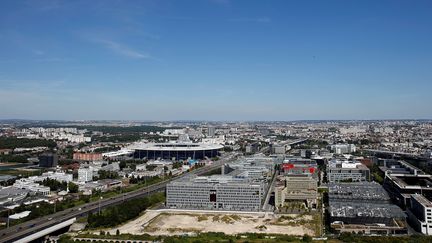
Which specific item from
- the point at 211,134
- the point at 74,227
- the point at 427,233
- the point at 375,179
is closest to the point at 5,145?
the point at 211,134

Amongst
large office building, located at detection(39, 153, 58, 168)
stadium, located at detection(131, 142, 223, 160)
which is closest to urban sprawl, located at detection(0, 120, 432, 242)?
large office building, located at detection(39, 153, 58, 168)

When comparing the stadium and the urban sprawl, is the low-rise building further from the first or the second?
the stadium

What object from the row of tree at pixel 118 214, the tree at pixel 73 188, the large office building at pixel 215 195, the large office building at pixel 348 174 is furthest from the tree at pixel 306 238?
the tree at pixel 73 188

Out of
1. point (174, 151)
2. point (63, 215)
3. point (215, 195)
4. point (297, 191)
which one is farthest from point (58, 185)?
point (174, 151)

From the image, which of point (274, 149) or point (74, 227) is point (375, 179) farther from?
point (74, 227)

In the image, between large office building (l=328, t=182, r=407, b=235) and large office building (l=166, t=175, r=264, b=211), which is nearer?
large office building (l=328, t=182, r=407, b=235)

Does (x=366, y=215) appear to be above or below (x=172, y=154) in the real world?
below

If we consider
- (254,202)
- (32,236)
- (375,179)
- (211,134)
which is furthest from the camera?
(211,134)

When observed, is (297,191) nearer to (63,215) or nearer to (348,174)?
(348,174)
